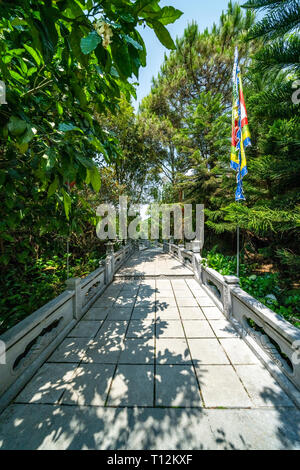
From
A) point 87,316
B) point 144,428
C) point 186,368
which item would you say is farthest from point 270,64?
point 87,316

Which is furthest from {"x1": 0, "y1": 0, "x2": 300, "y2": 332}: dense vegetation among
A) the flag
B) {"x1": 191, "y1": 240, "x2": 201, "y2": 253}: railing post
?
{"x1": 191, "y1": 240, "x2": 201, "y2": 253}: railing post

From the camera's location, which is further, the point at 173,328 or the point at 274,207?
the point at 274,207

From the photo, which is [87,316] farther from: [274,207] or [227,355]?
[274,207]

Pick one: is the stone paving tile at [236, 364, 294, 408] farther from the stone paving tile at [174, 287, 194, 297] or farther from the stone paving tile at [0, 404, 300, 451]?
the stone paving tile at [174, 287, 194, 297]

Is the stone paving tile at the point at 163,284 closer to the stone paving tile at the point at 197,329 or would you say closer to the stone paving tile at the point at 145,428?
the stone paving tile at the point at 197,329

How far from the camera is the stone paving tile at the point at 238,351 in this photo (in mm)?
2822

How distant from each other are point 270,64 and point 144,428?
18.1 ft

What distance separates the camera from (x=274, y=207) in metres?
4.34

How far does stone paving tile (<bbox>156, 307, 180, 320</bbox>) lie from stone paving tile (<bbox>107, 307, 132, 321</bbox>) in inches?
27.1

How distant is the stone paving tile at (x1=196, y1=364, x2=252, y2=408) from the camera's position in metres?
2.15

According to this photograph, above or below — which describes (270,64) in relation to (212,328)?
above

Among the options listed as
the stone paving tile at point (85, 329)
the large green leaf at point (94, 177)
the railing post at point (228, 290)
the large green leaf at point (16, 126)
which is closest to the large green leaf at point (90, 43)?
the large green leaf at point (16, 126)

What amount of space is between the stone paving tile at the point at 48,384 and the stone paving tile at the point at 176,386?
1208 millimetres

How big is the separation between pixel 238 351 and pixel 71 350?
2713mm
